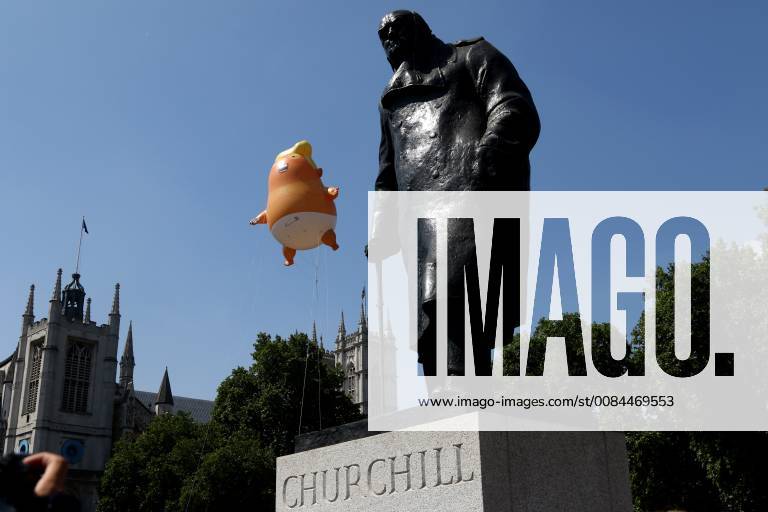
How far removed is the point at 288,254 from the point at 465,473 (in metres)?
3.59

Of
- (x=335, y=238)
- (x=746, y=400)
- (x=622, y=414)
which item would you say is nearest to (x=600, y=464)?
(x=335, y=238)

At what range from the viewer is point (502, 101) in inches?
249

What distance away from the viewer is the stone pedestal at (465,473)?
5.03 m

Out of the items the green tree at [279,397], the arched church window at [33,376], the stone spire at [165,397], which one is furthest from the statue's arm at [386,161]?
the stone spire at [165,397]

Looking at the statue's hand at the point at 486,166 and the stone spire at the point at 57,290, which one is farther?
the stone spire at the point at 57,290

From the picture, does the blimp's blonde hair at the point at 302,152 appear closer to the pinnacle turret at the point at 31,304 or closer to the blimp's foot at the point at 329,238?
the blimp's foot at the point at 329,238

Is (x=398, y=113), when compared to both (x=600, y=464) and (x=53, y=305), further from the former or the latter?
(x=53, y=305)

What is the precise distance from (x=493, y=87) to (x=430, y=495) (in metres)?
3.11

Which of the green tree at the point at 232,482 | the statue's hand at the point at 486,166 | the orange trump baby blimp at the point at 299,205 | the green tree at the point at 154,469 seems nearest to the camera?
the statue's hand at the point at 486,166

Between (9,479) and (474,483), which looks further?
(474,483)

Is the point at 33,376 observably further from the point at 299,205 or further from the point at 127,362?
the point at 299,205

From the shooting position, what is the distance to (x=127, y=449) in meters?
52.1

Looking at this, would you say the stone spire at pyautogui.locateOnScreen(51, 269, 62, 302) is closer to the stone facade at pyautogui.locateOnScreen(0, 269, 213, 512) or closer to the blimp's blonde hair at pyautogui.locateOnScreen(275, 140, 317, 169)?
the stone facade at pyautogui.locateOnScreen(0, 269, 213, 512)

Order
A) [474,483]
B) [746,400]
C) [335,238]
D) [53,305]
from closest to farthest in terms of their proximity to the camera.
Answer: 1. [474,483]
2. [335,238]
3. [746,400]
4. [53,305]
